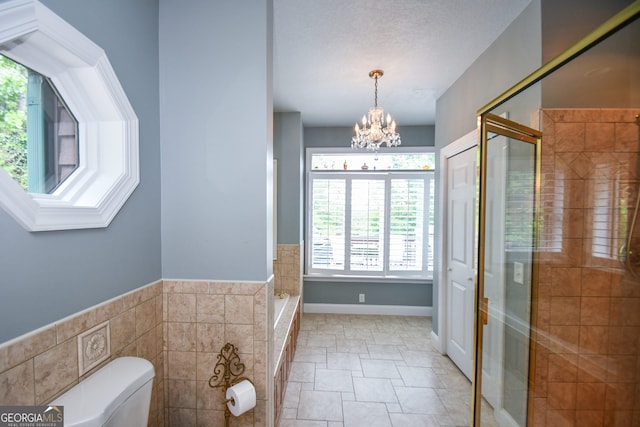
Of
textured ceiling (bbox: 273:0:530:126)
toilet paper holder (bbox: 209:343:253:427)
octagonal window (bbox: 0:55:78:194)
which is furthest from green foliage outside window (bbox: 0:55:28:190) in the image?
textured ceiling (bbox: 273:0:530:126)

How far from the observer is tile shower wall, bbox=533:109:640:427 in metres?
1.06

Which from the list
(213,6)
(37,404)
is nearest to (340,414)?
(37,404)

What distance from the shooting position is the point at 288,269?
3266mm

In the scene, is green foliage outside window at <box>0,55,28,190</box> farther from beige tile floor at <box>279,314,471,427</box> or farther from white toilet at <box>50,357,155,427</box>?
beige tile floor at <box>279,314,471,427</box>

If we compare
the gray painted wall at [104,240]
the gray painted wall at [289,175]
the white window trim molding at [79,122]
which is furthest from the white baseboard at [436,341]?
the white window trim molding at [79,122]

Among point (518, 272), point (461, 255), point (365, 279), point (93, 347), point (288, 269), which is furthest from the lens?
point (365, 279)

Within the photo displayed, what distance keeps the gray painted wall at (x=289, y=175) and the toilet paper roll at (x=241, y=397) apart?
213 centimetres

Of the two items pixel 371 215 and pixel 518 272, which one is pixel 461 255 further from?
pixel 371 215

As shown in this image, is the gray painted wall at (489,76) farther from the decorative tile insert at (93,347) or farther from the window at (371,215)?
the decorative tile insert at (93,347)

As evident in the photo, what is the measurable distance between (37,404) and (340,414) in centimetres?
169

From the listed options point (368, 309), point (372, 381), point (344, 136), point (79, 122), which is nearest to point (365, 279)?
point (368, 309)

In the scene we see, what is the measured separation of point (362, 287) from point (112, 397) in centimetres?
320

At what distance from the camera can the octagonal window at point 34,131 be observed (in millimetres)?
782

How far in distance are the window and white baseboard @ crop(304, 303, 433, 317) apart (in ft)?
1.53
